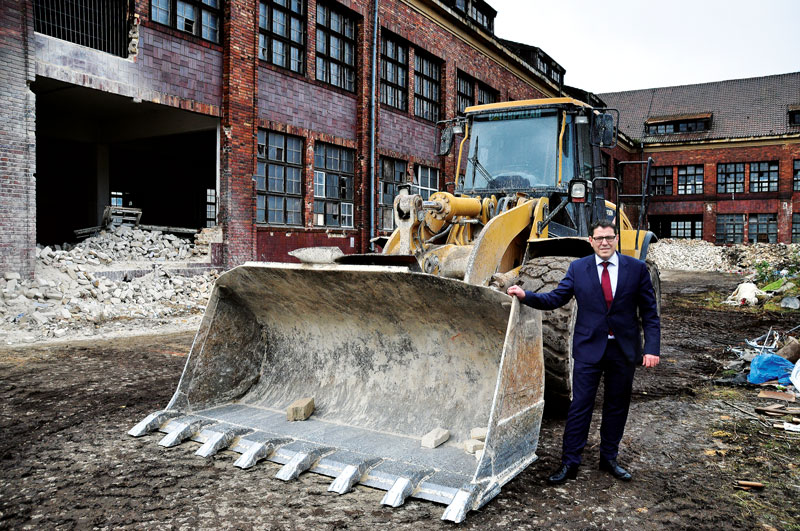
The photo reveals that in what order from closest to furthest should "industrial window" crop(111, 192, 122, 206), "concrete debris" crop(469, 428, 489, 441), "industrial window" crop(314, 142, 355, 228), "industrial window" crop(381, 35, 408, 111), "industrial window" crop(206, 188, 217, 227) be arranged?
"concrete debris" crop(469, 428, 489, 441) → "industrial window" crop(314, 142, 355, 228) → "industrial window" crop(381, 35, 408, 111) → "industrial window" crop(111, 192, 122, 206) → "industrial window" crop(206, 188, 217, 227)

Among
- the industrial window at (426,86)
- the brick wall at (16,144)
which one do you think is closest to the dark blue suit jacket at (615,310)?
the brick wall at (16,144)

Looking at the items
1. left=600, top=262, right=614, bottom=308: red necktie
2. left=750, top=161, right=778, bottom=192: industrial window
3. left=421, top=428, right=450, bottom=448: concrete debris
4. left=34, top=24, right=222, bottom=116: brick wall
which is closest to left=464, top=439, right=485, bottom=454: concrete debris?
left=421, top=428, right=450, bottom=448: concrete debris

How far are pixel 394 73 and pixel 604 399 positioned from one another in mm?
16007

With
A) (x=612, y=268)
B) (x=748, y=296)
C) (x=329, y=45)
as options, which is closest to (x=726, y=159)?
(x=748, y=296)

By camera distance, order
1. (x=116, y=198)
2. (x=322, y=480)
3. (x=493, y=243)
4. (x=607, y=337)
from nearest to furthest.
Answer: (x=322, y=480)
(x=607, y=337)
(x=493, y=243)
(x=116, y=198)

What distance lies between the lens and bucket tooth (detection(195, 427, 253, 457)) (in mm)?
3947

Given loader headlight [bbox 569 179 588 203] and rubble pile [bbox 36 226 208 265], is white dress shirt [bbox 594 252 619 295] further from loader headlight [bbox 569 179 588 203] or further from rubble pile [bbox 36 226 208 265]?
rubble pile [bbox 36 226 208 265]

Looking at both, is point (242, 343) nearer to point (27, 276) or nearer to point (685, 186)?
point (27, 276)

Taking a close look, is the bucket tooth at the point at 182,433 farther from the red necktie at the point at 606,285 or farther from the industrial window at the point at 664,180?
the industrial window at the point at 664,180

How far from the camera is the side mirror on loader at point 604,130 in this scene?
6156 millimetres

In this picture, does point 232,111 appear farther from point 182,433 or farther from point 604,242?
point 604,242

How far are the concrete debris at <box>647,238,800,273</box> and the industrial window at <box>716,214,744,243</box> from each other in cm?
119

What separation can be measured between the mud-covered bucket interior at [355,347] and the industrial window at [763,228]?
38.9 meters

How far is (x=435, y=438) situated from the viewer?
3.89m
